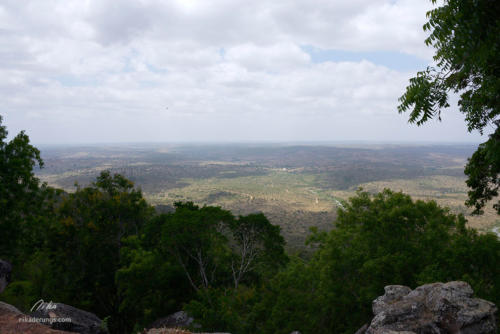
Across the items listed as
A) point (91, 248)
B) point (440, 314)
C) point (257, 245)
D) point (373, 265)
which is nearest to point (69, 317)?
point (91, 248)

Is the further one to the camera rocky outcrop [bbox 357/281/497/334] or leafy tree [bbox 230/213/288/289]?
leafy tree [bbox 230/213/288/289]

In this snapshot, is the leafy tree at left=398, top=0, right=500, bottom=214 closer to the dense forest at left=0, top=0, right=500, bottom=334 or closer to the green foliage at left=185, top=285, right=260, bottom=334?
Answer: the dense forest at left=0, top=0, right=500, bottom=334

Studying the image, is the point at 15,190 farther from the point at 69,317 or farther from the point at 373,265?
the point at 373,265

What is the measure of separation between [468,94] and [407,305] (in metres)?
7.49

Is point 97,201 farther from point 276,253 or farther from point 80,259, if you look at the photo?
point 276,253

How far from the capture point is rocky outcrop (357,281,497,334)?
25.2ft

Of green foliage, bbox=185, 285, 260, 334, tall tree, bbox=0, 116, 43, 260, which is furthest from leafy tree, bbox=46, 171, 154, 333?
green foliage, bbox=185, 285, 260, 334

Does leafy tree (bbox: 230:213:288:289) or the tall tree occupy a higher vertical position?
the tall tree

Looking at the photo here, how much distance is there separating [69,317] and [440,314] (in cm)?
1480

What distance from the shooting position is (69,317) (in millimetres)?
11367

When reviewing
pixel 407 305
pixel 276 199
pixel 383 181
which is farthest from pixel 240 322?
pixel 383 181

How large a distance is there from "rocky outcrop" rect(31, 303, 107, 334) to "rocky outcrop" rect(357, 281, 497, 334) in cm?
1212

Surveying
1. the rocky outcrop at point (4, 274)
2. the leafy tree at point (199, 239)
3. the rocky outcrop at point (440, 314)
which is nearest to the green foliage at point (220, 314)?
the leafy tree at point (199, 239)

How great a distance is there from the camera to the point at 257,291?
16562 millimetres
